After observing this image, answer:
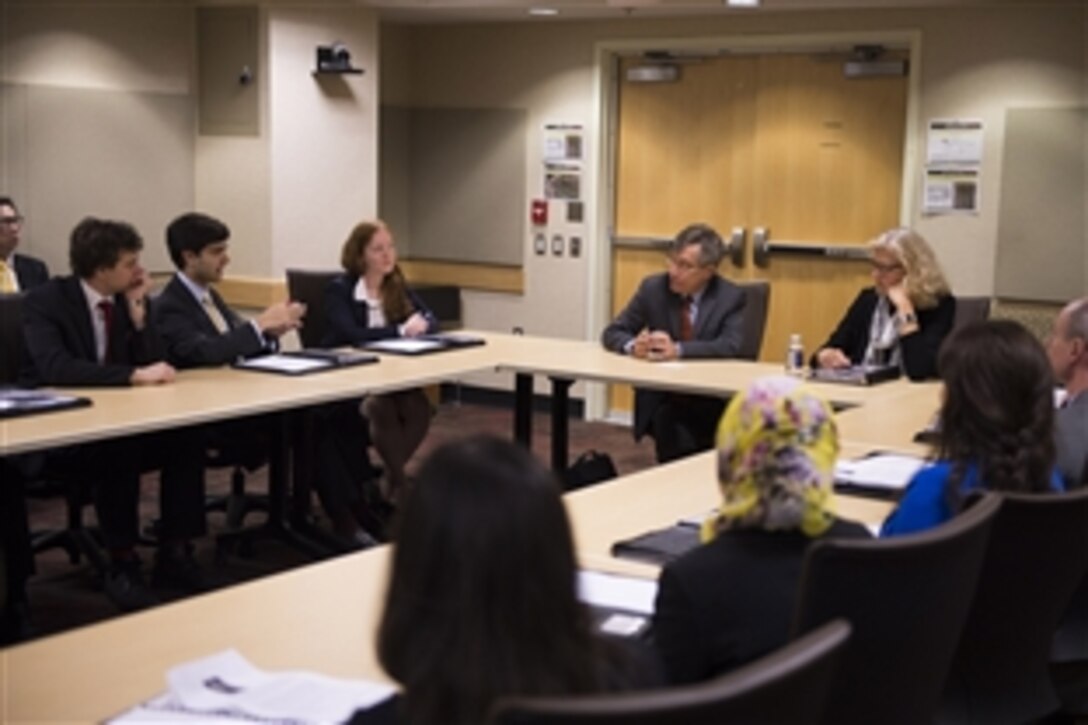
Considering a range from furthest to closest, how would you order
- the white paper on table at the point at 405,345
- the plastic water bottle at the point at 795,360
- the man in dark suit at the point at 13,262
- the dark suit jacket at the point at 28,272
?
the dark suit jacket at the point at 28,272, the man in dark suit at the point at 13,262, the white paper on table at the point at 405,345, the plastic water bottle at the point at 795,360

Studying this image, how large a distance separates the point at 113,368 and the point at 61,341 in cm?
20

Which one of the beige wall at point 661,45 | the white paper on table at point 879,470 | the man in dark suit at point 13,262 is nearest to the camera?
the white paper on table at point 879,470

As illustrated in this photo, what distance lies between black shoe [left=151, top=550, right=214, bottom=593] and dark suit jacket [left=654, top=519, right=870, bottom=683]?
10.2ft

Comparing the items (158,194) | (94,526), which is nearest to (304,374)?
(94,526)

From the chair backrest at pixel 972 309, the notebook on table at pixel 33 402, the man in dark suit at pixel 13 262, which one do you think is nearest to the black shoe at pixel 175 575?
the notebook on table at pixel 33 402

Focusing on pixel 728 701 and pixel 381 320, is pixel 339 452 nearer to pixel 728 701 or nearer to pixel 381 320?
pixel 381 320

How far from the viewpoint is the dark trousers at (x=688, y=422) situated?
17.8 feet

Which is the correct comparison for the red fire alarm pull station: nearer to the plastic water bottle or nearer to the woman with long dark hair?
the plastic water bottle

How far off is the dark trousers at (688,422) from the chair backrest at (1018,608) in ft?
9.59

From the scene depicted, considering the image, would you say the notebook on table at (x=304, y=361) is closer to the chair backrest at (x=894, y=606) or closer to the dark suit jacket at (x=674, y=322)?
the dark suit jacket at (x=674, y=322)

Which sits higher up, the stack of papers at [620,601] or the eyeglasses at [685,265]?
the eyeglasses at [685,265]

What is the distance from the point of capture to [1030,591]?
238 cm

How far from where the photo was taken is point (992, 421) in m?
2.51

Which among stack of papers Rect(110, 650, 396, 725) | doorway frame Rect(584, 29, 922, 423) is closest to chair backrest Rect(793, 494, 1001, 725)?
stack of papers Rect(110, 650, 396, 725)
